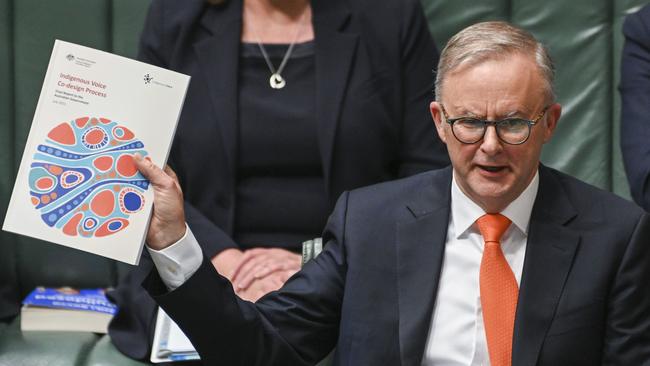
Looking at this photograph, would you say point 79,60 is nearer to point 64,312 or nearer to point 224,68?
point 224,68

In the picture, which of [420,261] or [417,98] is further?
[417,98]

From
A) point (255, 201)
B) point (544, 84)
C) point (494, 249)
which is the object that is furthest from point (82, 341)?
point (544, 84)

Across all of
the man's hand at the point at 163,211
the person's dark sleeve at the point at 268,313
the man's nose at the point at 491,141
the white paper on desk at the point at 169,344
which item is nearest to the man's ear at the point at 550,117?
the man's nose at the point at 491,141

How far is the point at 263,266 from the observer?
230 centimetres

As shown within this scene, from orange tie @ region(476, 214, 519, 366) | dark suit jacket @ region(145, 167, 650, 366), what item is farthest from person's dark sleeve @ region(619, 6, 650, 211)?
orange tie @ region(476, 214, 519, 366)

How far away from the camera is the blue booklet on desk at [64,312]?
2477 millimetres

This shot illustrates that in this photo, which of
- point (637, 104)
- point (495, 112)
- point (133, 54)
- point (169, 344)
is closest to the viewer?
point (495, 112)

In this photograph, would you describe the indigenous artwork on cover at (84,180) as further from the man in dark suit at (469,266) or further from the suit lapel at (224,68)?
the suit lapel at (224,68)

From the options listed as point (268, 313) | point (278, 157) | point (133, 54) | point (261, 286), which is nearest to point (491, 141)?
point (268, 313)

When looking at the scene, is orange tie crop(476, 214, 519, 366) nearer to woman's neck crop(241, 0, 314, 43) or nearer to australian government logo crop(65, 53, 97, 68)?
australian government logo crop(65, 53, 97, 68)

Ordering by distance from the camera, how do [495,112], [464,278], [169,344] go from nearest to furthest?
[495,112], [464,278], [169,344]

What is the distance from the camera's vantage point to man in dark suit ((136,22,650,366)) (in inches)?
66.8

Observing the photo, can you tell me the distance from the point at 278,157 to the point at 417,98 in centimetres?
34

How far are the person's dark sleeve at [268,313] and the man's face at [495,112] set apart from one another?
24 centimetres
